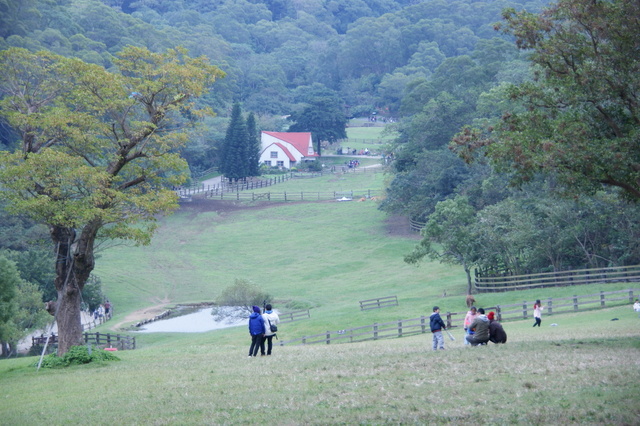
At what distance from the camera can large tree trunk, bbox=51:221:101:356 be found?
21.3 meters

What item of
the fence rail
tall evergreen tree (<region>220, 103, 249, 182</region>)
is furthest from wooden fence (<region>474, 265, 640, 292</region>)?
tall evergreen tree (<region>220, 103, 249, 182</region>)

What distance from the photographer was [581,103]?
18391 millimetres

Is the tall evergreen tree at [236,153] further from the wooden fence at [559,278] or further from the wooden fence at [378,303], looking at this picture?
the wooden fence at [559,278]

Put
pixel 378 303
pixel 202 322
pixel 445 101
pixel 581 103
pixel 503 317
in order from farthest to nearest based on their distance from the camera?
pixel 445 101 < pixel 202 322 < pixel 378 303 < pixel 503 317 < pixel 581 103

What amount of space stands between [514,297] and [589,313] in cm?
763

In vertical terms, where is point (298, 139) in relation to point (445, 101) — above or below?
above

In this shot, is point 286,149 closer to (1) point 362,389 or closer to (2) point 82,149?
(2) point 82,149

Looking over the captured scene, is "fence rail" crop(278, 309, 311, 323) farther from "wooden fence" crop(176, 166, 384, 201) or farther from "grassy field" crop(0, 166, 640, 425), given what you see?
"wooden fence" crop(176, 166, 384, 201)

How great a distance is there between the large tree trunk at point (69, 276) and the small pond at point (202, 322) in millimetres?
20987

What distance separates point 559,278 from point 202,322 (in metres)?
22.7

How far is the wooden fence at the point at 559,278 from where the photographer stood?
3672cm

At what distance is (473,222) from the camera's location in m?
43.0

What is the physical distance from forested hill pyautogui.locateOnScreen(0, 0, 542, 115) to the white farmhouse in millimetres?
11934

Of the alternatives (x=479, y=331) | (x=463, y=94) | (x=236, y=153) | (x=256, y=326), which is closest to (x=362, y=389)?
(x=479, y=331)
